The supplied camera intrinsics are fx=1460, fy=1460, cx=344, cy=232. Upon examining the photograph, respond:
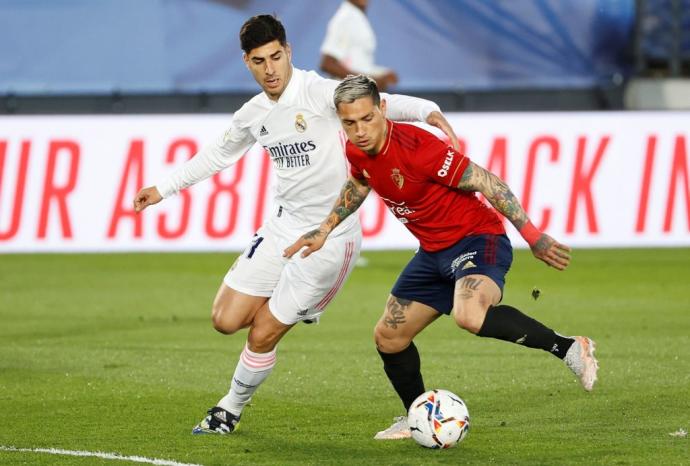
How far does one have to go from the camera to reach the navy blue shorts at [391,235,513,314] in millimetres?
6902

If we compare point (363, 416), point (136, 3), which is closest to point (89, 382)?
point (363, 416)

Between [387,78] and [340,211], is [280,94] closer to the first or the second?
[340,211]

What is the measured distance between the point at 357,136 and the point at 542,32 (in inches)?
497

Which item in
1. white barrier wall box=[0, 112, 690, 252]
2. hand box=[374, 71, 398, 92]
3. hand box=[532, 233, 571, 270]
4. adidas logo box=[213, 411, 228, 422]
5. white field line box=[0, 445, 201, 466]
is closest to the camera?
white field line box=[0, 445, 201, 466]

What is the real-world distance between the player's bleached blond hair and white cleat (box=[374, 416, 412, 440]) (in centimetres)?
158

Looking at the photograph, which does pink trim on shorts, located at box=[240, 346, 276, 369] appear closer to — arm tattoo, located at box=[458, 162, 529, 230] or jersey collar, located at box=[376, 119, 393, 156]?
jersey collar, located at box=[376, 119, 393, 156]

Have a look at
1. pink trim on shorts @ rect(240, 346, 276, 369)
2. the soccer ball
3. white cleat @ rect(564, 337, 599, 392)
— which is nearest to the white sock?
pink trim on shorts @ rect(240, 346, 276, 369)

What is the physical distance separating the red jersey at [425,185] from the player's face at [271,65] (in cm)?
72

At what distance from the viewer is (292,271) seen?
7.58 meters

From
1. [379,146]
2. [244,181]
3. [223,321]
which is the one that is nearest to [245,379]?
[223,321]

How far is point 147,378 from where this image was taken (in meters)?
9.09

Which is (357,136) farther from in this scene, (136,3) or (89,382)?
(136,3)

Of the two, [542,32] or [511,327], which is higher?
[511,327]

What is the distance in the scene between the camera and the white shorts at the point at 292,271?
24.6 ft
